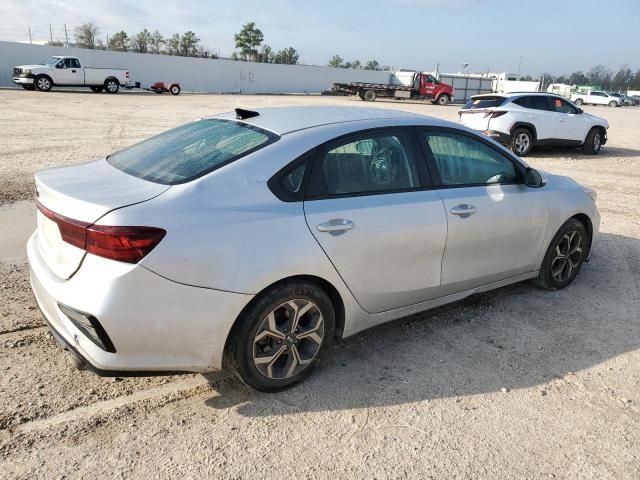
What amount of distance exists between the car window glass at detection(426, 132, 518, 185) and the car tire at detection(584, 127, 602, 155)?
11869 mm

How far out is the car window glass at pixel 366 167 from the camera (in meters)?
3.23

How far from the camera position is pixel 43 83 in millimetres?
29938

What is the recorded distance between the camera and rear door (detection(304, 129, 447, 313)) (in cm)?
317

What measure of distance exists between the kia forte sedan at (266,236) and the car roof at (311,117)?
2 centimetres

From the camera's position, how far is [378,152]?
11.7 feet

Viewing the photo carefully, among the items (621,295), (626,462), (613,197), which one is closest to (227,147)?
(626,462)

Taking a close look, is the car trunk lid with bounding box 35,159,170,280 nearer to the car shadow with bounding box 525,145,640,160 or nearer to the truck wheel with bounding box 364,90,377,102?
the car shadow with bounding box 525,145,640,160

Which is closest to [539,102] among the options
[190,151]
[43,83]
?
[190,151]

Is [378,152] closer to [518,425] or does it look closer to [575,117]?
[518,425]

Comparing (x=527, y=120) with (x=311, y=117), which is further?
(x=527, y=120)

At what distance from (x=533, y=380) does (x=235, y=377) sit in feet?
6.30

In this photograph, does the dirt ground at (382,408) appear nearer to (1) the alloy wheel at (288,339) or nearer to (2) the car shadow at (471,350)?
(2) the car shadow at (471,350)

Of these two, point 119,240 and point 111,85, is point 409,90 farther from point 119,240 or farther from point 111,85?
point 119,240

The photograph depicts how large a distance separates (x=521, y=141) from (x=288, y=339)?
1190cm
